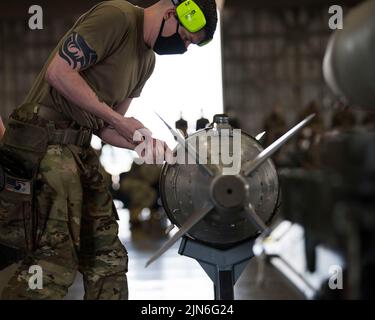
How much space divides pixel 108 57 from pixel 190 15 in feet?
1.17

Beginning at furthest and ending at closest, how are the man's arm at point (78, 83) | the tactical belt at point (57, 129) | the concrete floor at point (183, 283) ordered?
1. the concrete floor at point (183, 283)
2. the tactical belt at point (57, 129)
3. the man's arm at point (78, 83)

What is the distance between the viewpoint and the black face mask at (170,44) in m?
2.76

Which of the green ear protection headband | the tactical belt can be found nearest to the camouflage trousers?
the tactical belt

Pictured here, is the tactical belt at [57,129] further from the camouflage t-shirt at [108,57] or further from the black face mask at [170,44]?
the black face mask at [170,44]

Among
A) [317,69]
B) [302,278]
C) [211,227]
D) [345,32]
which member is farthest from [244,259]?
[317,69]

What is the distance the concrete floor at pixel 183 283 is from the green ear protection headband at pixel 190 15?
148cm

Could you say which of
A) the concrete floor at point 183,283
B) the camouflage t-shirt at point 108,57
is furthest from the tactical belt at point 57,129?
the concrete floor at point 183,283

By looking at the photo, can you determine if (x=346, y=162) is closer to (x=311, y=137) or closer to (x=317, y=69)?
(x=311, y=137)

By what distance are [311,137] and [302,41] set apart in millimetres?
13172

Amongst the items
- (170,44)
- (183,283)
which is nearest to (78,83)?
(170,44)

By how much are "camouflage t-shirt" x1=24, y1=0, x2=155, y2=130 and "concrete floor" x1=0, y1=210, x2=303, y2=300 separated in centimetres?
99

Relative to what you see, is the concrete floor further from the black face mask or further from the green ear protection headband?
the green ear protection headband

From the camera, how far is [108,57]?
107 inches

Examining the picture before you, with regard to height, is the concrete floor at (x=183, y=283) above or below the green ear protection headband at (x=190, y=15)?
below
